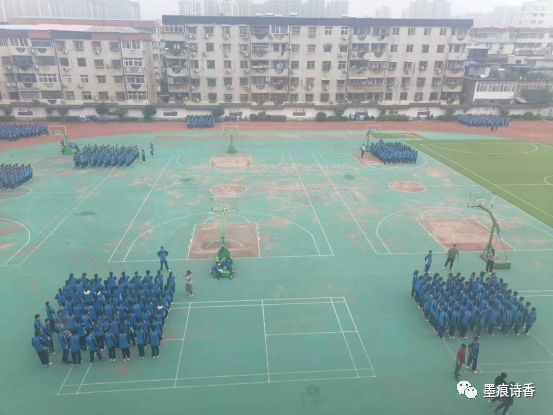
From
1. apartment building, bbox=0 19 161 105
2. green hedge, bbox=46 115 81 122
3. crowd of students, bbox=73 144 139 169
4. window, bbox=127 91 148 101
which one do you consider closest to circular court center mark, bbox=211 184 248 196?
crowd of students, bbox=73 144 139 169

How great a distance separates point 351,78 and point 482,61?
87.6 ft

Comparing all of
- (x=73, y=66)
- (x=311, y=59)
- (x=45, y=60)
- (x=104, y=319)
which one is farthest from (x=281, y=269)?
(x=45, y=60)

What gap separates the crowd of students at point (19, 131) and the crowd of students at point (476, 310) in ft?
143

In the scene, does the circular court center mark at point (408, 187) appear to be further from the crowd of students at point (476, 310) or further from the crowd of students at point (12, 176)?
the crowd of students at point (12, 176)

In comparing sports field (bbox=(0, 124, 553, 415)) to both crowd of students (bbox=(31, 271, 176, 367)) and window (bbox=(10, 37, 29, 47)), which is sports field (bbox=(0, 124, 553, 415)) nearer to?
crowd of students (bbox=(31, 271, 176, 367))

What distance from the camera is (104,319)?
1370cm

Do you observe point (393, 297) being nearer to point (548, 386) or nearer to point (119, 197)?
point (548, 386)

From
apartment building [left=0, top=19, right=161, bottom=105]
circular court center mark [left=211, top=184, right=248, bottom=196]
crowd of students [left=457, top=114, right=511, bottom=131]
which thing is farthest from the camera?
apartment building [left=0, top=19, right=161, bottom=105]

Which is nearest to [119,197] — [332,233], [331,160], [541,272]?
[332,233]

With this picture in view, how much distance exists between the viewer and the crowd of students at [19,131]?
43.2 m

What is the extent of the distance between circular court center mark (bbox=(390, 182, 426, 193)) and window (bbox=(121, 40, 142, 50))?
42.5 metres

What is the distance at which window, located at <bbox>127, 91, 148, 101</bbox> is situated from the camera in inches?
2325

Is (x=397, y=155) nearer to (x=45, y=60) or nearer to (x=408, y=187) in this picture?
(x=408, y=187)

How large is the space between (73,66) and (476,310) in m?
59.4
